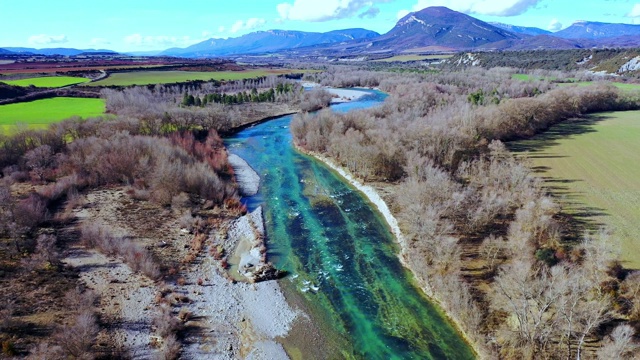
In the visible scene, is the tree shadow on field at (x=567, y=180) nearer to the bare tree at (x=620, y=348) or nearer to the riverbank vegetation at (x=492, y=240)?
the riverbank vegetation at (x=492, y=240)

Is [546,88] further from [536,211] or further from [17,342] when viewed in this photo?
[17,342]

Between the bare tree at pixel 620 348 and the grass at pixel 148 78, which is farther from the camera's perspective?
the grass at pixel 148 78

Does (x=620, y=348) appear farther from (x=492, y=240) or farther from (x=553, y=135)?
(x=553, y=135)

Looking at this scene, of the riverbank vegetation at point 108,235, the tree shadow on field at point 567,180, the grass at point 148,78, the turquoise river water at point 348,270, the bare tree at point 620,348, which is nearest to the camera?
the bare tree at point 620,348

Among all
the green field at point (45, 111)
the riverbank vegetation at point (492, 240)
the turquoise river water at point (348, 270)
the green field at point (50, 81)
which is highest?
the green field at point (50, 81)

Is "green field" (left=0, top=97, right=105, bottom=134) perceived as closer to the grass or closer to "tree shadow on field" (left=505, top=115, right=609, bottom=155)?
the grass

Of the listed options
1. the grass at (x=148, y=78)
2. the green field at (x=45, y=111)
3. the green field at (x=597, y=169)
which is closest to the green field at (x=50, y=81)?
the grass at (x=148, y=78)

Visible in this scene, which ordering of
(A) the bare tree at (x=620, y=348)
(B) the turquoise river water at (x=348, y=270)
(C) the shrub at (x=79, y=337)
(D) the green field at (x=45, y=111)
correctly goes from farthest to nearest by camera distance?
(D) the green field at (x=45, y=111), (B) the turquoise river water at (x=348, y=270), (C) the shrub at (x=79, y=337), (A) the bare tree at (x=620, y=348)

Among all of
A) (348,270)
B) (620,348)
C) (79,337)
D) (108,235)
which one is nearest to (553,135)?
(348,270)
